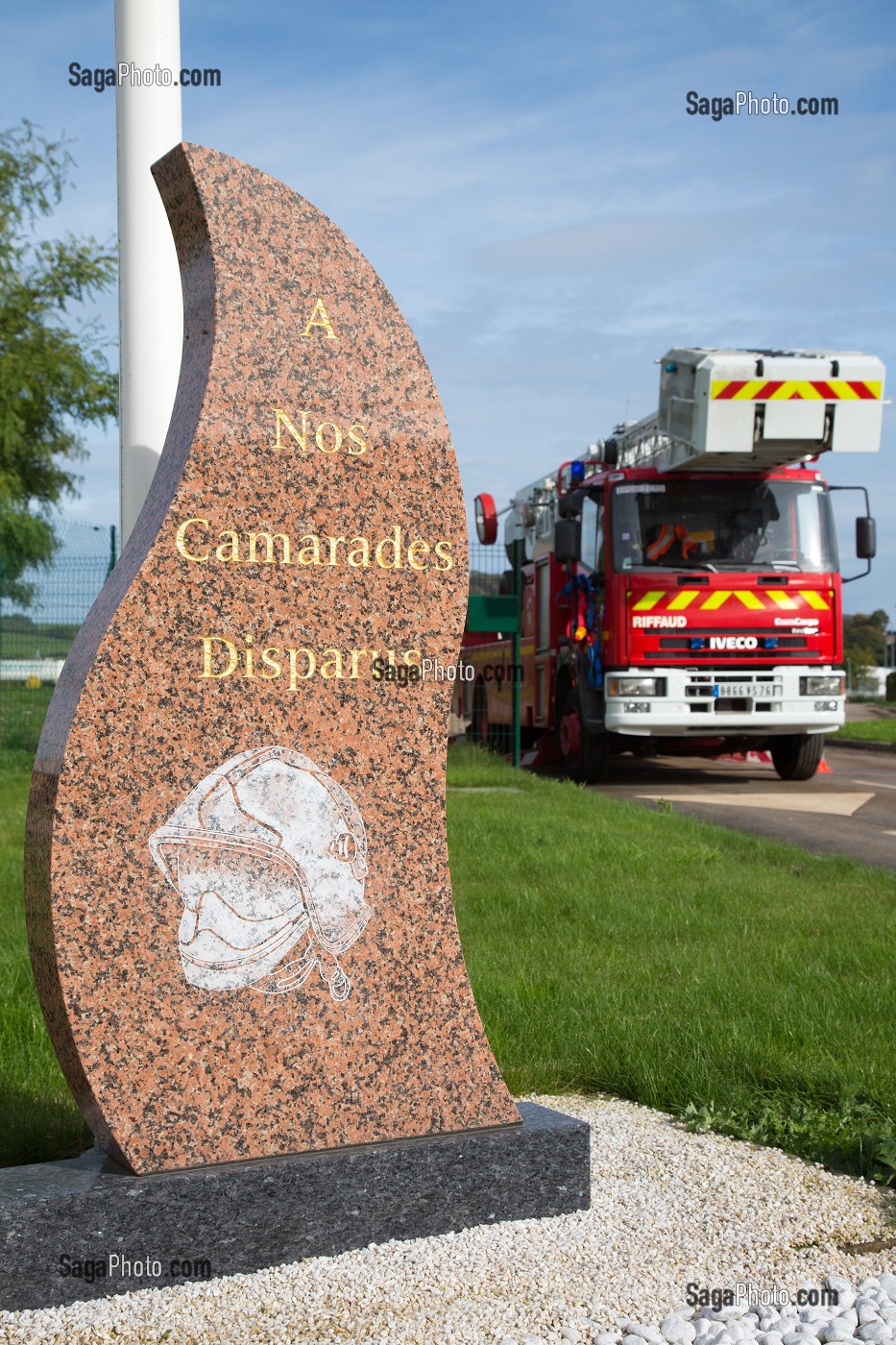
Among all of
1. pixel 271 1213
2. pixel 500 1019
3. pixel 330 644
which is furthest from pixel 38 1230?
pixel 500 1019

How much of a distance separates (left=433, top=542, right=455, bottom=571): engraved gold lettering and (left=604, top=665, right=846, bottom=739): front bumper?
358 inches

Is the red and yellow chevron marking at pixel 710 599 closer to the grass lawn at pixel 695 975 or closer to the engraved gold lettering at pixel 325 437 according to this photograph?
the grass lawn at pixel 695 975

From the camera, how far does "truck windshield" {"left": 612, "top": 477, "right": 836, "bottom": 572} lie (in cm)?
1200

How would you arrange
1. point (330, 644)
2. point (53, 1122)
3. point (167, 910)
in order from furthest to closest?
1. point (53, 1122)
2. point (330, 644)
3. point (167, 910)

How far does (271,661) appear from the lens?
296 cm

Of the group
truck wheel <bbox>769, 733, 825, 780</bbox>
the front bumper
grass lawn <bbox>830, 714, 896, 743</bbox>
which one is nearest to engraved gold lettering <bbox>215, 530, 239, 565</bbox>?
A: the front bumper

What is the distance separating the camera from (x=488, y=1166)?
3.06 m

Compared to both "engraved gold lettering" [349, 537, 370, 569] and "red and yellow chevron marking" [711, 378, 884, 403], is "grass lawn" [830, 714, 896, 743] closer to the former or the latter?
"red and yellow chevron marking" [711, 378, 884, 403]

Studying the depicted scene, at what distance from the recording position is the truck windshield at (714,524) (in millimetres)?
12000

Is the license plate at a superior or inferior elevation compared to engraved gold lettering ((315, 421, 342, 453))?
inferior

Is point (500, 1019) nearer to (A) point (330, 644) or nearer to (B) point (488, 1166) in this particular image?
(B) point (488, 1166)

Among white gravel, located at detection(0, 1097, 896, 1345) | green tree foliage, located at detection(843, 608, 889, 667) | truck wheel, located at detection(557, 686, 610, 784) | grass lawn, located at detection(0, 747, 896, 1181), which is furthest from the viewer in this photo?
green tree foliage, located at detection(843, 608, 889, 667)

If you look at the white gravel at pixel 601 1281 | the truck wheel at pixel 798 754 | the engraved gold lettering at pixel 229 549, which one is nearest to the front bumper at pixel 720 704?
the truck wheel at pixel 798 754

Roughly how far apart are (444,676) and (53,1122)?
160 cm
